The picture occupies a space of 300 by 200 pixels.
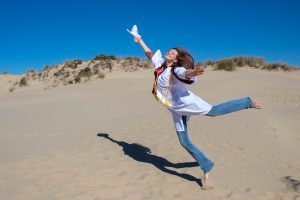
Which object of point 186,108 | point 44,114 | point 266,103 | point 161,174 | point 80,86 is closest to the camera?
point 186,108

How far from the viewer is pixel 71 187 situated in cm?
537

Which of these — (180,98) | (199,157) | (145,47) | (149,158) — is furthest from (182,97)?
(149,158)

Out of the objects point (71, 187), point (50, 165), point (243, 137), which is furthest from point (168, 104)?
point (243, 137)

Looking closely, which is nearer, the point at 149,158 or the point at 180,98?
the point at 180,98

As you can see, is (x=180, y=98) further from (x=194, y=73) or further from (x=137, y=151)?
(x=137, y=151)

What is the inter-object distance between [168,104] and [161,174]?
1.27m

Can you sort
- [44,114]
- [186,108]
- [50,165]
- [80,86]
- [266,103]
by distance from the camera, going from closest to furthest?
[186,108], [50,165], [44,114], [266,103], [80,86]

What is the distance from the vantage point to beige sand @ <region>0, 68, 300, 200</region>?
5.33 metres

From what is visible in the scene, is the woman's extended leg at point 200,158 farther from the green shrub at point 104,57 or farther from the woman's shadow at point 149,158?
the green shrub at point 104,57

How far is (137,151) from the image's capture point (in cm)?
742

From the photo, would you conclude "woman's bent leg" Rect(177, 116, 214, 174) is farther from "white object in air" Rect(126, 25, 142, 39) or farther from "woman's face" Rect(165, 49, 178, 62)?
"white object in air" Rect(126, 25, 142, 39)

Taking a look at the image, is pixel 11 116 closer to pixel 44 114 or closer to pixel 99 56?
pixel 44 114

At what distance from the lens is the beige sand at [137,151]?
5.33 metres

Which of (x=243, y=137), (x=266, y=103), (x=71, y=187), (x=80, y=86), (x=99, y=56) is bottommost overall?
(x=71, y=187)
